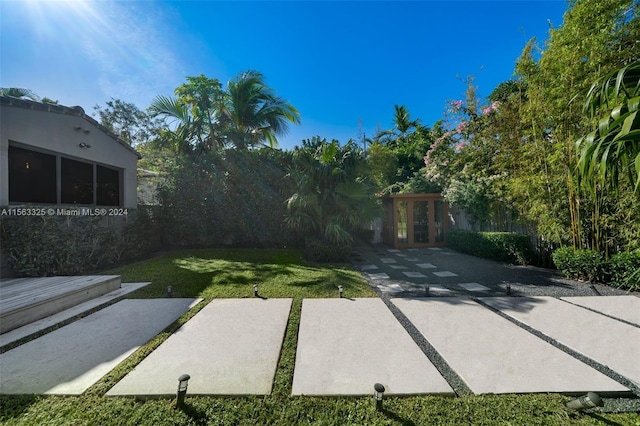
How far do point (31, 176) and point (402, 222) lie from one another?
10.8m

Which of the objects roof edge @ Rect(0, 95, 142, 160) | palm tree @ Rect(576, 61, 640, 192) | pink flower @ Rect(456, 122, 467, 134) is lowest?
palm tree @ Rect(576, 61, 640, 192)

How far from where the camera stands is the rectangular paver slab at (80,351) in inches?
70.3

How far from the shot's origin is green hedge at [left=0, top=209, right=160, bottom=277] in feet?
13.9

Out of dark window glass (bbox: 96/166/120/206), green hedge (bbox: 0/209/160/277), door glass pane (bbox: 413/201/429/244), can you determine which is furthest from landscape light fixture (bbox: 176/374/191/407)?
door glass pane (bbox: 413/201/429/244)

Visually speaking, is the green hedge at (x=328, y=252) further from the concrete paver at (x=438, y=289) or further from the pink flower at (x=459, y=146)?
the pink flower at (x=459, y=146)

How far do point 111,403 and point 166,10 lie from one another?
7477 mm

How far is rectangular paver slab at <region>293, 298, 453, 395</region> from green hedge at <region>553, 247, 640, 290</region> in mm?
4422

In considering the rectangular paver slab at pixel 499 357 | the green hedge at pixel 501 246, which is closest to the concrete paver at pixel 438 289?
the rectangular paver slab at pixel 499 357

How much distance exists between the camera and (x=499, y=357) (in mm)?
2088

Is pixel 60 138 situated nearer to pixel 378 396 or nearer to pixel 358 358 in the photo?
pixel 358 358

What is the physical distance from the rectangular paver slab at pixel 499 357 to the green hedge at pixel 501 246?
13.9 ft

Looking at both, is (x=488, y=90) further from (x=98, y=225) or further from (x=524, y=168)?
(x=98, y=225)

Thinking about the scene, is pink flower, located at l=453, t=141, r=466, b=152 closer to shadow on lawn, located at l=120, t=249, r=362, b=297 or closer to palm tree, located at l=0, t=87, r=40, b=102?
shadow on lawn, located at l=120, t=249, r=362, b=297

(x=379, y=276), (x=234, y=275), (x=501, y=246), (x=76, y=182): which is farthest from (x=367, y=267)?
(x=76, y=182)
